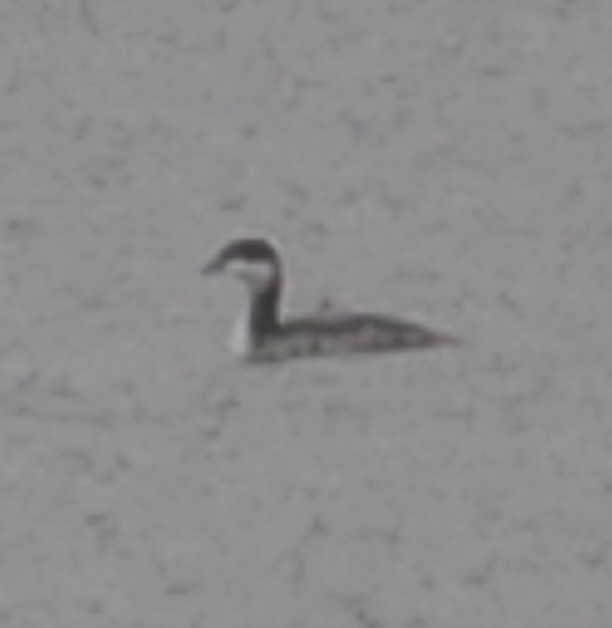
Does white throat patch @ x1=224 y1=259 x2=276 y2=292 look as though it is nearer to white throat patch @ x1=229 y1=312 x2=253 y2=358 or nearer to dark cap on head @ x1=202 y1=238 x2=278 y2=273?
dark cap on head @ x1=202 y1=238 x2=278 y2=273

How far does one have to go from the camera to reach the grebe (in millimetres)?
13711

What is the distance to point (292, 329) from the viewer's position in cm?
1386

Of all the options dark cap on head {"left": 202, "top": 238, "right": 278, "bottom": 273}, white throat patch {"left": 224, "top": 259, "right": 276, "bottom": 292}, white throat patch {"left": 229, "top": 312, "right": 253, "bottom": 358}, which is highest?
dark cap on head {"left": 202, "top": 238, "right": 278, "bottom": 273}

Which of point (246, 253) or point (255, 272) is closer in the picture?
point (255, 272)

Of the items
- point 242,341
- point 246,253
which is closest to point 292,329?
point 242,341

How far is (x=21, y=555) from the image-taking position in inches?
463

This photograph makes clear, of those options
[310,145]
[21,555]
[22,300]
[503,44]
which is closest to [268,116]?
[310,145]

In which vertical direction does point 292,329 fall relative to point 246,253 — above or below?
below

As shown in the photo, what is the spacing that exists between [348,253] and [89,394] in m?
1.97

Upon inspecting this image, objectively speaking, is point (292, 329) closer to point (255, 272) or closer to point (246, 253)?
point (255, 272)

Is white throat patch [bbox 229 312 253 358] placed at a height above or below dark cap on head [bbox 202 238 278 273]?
below

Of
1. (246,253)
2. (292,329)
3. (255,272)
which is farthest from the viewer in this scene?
(246,253)

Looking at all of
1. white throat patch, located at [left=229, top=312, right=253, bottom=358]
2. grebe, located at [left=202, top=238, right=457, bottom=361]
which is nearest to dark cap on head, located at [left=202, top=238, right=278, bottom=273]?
grebe, located at [left=202, top=238, right=457, bottom=361]

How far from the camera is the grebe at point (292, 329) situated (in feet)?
45.0
